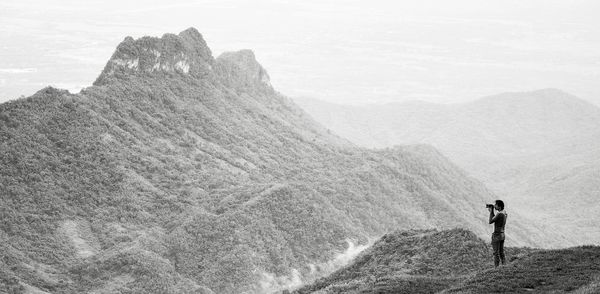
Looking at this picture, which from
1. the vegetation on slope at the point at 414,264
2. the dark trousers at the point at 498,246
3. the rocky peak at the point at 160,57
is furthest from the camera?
the rocky peak at the point at 160,57

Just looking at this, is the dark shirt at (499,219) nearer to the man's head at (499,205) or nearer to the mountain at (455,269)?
the man's head at (499,205)

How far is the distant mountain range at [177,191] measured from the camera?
56.0 meters

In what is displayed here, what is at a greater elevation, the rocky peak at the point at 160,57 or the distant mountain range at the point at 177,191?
the rocky peak at the point at 160,57

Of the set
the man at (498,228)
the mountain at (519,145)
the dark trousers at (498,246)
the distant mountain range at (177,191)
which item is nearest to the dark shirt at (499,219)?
the man at (498,228)

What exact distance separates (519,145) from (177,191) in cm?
12879

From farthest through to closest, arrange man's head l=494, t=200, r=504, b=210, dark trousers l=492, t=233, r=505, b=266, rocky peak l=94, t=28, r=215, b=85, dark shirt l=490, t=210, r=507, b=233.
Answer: rocky peak l=94, t=28, r=215, b=85, dark trousers l=492, t=233, r=505, b=266, dark shirt l=490, t=210, r=507, b=233, man's head l=494, t=200, r=504, b=210

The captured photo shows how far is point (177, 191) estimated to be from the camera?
2714 inches

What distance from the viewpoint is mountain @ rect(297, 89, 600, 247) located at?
403 ft

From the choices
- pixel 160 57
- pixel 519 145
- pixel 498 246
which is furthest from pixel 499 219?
pixel 519 145

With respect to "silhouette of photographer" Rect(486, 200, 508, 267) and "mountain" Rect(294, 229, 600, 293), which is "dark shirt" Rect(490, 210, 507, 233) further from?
"mountain" Rect(294, 229, 600, 293)

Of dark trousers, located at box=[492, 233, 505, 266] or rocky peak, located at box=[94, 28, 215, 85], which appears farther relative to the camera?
rocky peak, located at box=[94, 28, 215, 85]

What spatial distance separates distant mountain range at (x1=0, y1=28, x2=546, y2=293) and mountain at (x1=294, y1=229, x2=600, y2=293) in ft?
38.7

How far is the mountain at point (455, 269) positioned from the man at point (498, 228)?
609mm

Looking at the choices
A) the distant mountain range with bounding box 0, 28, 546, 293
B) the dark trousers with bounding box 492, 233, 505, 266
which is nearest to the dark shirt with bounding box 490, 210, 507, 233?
the dark trousers with bounding box 492, 233, 505, 266
